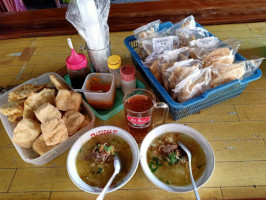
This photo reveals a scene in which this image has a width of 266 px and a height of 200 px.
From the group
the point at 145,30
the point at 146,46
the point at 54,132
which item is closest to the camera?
the point at 54,132

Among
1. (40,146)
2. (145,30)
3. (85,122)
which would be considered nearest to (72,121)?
(85,122)

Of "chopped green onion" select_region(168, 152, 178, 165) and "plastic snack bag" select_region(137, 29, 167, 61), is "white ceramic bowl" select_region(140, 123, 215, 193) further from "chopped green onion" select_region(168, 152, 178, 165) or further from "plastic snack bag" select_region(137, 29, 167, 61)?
"plastic snack bag" select_region(137, 29, 167, 61)

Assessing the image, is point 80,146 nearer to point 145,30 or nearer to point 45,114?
point 45,114

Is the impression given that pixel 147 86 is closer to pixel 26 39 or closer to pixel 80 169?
pixel 80 169

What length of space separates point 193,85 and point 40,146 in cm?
72

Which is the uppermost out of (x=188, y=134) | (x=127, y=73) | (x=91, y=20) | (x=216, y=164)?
(x=91, y=20)

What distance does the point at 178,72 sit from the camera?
2.85 ft

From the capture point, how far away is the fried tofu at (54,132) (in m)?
0.73

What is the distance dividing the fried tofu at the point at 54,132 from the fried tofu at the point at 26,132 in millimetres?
78

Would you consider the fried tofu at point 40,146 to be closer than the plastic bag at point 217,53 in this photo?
Yes

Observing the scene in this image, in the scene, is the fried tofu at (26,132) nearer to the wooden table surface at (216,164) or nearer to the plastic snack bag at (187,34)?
the wooden table surface at (216,164)

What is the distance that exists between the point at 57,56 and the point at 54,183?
37.6 inches

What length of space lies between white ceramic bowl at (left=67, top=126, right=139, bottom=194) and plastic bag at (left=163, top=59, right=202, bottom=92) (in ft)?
1.10

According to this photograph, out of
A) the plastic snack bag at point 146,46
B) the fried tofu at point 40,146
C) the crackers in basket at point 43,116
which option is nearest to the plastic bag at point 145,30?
the plastic snack bag at point 146,46
